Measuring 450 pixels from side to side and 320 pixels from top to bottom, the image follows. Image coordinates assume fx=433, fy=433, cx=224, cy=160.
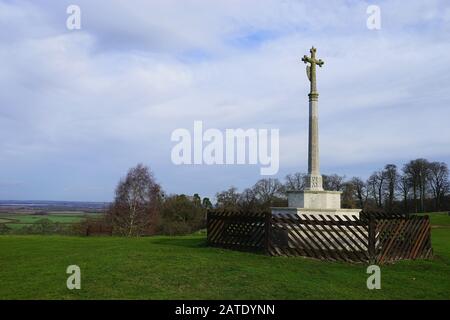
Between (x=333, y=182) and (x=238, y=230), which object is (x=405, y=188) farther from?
(x=238, y=230)

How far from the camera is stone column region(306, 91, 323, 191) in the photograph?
18.1 metres

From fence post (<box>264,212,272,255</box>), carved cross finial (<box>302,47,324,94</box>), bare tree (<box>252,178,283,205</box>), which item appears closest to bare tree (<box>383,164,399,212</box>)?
bare tree (<box>252,178,283,205</box>)

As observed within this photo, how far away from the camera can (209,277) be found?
10.7m

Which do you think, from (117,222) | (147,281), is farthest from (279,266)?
(117,222)

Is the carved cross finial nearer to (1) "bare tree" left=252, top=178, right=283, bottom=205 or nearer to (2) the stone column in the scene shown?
(2) the stone column

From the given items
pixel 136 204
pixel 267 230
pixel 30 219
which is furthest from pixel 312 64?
pixel 30 219

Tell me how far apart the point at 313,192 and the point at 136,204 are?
35313mm

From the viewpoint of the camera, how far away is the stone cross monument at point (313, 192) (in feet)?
56.2

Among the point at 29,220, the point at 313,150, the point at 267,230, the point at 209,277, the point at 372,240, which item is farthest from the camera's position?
the point at 29,220

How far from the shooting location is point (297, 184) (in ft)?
257

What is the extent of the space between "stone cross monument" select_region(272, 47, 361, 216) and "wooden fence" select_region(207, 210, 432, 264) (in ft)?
2.86
